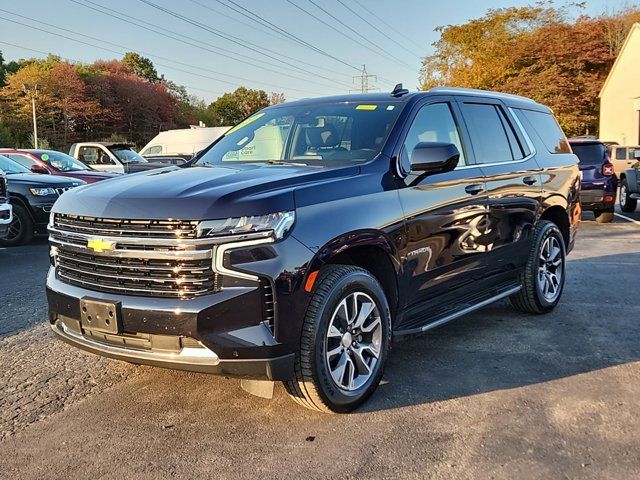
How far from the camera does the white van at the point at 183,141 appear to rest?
86.7 ft

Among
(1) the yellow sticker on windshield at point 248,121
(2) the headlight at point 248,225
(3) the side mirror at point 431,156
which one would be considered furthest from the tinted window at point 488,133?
(2) the headlight at point 248,225

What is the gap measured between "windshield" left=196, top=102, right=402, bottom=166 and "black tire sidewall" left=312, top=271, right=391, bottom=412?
0.87 meters

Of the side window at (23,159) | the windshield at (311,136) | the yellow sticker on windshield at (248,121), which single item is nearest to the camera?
the windshield at (311,136)

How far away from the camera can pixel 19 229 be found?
10.1 metres

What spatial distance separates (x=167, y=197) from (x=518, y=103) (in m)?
3.82

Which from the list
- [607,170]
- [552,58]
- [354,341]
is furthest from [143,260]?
[552,58]

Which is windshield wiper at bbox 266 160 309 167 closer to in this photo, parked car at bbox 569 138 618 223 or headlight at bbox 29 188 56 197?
headlight at bbox 29 188 56 197

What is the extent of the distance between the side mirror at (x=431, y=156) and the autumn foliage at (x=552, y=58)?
127 feet

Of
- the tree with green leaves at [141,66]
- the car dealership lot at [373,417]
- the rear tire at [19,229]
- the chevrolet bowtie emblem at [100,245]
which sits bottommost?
the car dealership lot at [373,417]

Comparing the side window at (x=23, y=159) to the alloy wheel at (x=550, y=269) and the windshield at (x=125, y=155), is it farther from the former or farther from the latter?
the alloy wheel at (x=550, y=269)

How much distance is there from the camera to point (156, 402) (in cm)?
366

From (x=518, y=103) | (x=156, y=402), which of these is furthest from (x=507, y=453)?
(x=518, y=103)

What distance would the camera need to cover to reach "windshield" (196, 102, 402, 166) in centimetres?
406

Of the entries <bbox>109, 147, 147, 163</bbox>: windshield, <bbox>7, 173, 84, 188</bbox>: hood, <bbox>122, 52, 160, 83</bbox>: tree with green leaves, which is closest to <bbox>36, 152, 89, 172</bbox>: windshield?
<bbox>7, 173, 84, 188</bbox>: hood
